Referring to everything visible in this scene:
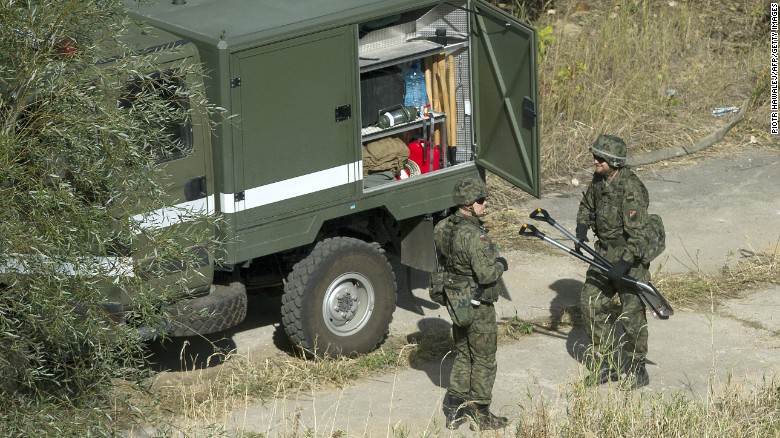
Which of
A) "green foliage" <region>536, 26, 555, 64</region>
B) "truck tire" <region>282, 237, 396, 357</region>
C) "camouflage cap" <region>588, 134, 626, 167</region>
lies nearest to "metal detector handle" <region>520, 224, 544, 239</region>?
"camouflage cap" <region>588, 134, 626, 167</region>

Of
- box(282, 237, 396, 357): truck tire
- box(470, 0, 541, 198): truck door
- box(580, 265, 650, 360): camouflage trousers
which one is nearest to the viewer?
box(580, 265, 650, 360): camouflage trousers

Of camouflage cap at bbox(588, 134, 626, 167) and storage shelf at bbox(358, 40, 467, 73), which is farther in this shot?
storage shelf at bbox(358, 40, 467, 73)

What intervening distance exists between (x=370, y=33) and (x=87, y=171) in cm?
374

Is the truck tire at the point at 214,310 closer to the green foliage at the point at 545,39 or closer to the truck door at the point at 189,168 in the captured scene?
the truck door at the point at 189,168

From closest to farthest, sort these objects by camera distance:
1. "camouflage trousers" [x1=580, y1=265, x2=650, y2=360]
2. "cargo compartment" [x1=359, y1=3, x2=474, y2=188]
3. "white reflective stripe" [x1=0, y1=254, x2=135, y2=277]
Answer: "white reflective stripe" [x1=0, y1=254, x2=135, y2=277] < "camouflage trousers" [x1=580, y1=265, x2=650, y2=360] < "cargo compartment" [x1=359, y1=3, x2=474, y2=188]

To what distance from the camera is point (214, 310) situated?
854 cm

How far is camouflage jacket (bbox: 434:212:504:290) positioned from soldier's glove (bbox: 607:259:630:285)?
3.54ft

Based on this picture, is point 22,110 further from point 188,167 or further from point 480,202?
point 480,202

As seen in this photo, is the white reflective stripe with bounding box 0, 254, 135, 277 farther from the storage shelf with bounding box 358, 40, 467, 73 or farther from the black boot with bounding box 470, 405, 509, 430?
the storage shelf with bounding box 358, 40, 467, 73

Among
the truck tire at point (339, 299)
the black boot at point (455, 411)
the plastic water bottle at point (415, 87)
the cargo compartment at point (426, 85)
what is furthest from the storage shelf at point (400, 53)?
the black boot at point (455, 411)

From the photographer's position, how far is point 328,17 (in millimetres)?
8711

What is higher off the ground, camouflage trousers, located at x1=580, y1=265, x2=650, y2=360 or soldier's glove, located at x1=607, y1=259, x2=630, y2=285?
soldier's glove, located at x1=607, y1=259, x2=630, y2=285

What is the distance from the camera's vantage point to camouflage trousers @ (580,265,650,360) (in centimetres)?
875

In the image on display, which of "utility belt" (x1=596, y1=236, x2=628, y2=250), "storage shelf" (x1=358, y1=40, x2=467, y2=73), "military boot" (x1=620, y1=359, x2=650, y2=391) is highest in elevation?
"storage shelf" (x1=358, y1=40, x2=467, y2=73)
